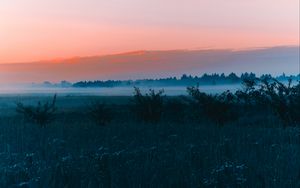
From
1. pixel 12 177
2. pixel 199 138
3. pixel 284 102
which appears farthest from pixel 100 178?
pixel 284 102

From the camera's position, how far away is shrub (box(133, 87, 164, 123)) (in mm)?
23516

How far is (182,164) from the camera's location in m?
9.36

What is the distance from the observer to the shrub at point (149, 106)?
2352 cm

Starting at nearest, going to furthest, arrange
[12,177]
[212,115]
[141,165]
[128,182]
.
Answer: [128,182] → [12,177] → [141,165] → [212,115]

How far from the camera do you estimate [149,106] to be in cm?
2350

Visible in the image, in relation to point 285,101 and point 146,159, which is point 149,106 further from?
point 146,159

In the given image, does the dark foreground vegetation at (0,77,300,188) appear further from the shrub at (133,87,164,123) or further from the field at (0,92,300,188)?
the shrub at (133,87,164,123)

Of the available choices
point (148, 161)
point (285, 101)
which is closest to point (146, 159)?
point (148, 161)

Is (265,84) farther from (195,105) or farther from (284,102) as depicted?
(195,105)

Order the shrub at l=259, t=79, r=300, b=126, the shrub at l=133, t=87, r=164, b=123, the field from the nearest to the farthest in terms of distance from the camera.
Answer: the field, the shrub at l=259, t=79, r=300, b=126, the shrub at l=133, t=87, r=164, b=123

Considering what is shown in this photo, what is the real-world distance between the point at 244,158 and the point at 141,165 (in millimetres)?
2129

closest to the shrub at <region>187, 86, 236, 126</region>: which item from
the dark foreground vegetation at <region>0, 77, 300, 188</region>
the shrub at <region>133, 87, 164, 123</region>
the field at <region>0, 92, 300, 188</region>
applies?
the shrub at <region>133, 87, 164, 123</region>

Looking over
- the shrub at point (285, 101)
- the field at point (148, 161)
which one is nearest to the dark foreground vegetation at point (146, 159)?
the field at point (148, 161)

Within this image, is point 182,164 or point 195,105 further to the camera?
point 195,105
